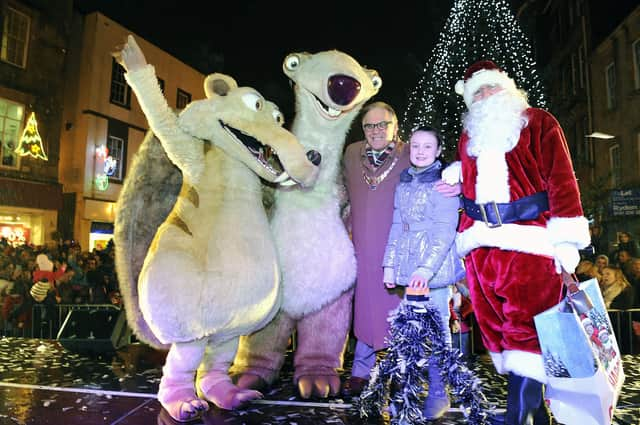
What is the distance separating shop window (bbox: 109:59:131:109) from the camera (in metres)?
14.1

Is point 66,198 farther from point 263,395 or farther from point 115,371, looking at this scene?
point 263,395

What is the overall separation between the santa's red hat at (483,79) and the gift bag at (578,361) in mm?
1014

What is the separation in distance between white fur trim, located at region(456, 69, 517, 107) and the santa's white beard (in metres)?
0.08

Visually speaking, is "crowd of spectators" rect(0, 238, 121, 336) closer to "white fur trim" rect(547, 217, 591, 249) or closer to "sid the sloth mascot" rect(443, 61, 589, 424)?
"sid the sloth mascot" rect(443, 61, 589, 424)

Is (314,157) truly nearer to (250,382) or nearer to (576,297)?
(250,382)

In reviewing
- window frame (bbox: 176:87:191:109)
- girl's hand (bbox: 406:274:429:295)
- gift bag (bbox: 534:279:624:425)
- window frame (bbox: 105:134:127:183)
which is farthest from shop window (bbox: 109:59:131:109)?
gift bag (bbox: 534:279:624:425)

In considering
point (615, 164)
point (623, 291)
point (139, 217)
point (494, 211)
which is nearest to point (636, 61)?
point (615, 164)

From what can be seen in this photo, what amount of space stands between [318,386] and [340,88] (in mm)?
1743

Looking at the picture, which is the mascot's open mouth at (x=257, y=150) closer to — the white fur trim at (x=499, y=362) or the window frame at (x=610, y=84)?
the white fur trim at (x=499, y=362)

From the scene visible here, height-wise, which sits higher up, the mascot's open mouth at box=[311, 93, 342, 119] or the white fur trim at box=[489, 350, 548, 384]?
the mascot's open mouth at box=[311, 93, 342, 119]

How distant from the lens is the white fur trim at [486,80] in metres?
2.32

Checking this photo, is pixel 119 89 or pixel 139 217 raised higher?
pixel 119 89

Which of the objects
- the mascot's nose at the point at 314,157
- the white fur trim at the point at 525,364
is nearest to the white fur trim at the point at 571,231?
the white fur trim at the point at 525,364

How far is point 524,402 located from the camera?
1995 mm
